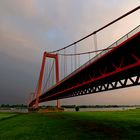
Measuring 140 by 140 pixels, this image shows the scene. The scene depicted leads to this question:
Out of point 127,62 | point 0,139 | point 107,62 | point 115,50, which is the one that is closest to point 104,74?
point 107,62

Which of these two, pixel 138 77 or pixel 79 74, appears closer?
pixel 138 77

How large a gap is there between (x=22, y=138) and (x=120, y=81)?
1474 centimetres

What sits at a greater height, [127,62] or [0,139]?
[127,62]

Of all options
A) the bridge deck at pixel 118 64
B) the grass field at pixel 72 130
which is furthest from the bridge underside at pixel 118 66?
the grass field at pixel 72 130

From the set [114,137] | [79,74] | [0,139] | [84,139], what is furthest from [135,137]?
[79,74]

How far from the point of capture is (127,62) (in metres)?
19.1

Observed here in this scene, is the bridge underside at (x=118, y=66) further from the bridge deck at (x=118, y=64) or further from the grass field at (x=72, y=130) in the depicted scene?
the grass field at (x=72, y=130)

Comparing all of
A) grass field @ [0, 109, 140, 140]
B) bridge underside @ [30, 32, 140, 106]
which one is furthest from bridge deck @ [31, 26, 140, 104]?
grass field @ [0, 109, 140, 140]

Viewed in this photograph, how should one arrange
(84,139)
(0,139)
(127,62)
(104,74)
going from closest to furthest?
(84,139), (0,139), (127,62), (104,74)

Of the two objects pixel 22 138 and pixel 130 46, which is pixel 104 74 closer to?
pixel 130 46

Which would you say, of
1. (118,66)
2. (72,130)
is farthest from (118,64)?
(72,130)

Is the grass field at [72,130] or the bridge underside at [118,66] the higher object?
the bridge underside at [118,66]

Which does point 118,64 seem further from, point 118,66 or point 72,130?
point 72,130

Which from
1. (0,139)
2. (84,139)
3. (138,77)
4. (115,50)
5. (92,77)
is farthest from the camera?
(92,77)
